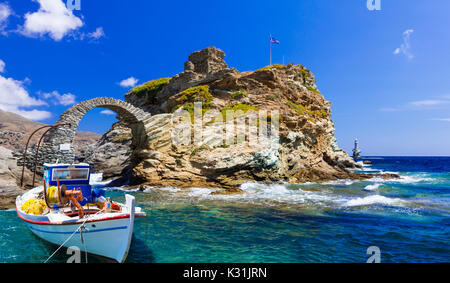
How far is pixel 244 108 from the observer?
2994 centimetres

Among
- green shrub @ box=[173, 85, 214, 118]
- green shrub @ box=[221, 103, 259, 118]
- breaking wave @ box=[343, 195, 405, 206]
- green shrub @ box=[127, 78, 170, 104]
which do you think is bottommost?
breaking wave @ box=[343, 195, 405, 206]

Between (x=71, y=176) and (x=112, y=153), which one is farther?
(x=112, y=153)

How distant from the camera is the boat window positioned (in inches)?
407

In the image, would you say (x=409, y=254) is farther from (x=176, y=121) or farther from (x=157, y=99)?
(x=157, y=99)

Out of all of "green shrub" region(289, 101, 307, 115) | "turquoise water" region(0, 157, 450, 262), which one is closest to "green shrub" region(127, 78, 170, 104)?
"green shrub" region(289, 101, 307, 115)

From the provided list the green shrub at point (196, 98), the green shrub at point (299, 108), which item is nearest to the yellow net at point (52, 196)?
the green shrub at point (196, 98)

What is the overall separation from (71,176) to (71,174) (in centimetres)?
9

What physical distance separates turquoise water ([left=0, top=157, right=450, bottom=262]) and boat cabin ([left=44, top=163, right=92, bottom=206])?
2321mm

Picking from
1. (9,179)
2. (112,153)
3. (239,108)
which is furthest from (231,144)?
(112,153)

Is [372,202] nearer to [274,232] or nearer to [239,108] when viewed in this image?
[274,232]

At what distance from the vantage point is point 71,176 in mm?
10617

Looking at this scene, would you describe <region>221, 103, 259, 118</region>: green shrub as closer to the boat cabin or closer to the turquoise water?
the turquoise water
